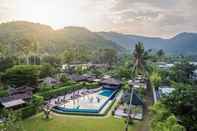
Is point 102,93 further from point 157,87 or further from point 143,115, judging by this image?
point 143,115

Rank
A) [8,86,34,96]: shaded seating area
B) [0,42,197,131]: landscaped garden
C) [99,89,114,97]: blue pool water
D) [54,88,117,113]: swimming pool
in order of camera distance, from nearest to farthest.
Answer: [0,42,197,131]: landscaped garden
[54,88,117,113]: swimming pool
[8,86,34,96]: shaded seating area
[99,89,114,97]: blue pool water

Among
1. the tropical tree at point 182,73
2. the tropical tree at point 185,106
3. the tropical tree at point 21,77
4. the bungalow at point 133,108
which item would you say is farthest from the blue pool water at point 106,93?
the tropical tree at point 185,106

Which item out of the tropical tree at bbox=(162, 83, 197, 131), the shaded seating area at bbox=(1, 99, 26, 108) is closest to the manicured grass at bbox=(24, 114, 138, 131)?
the shaded seating area at bbox=(1, 99, 26, 108)

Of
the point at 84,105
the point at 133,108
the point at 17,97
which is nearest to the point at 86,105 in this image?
the point at 84,105

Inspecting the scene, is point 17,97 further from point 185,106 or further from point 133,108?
point 185,106

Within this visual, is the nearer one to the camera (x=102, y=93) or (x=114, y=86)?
(x=102, y=93)

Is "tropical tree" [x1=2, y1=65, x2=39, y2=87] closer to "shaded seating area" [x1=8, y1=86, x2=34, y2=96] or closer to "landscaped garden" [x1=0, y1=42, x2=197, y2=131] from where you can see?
"landscaped garden" [x1=0, y1=42, x2=197, y2=131]

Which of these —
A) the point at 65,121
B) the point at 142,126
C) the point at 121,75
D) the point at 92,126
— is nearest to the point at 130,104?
the point at 142,126

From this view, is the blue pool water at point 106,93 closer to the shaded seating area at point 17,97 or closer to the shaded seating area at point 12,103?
the shaded seating area at point 17,97
